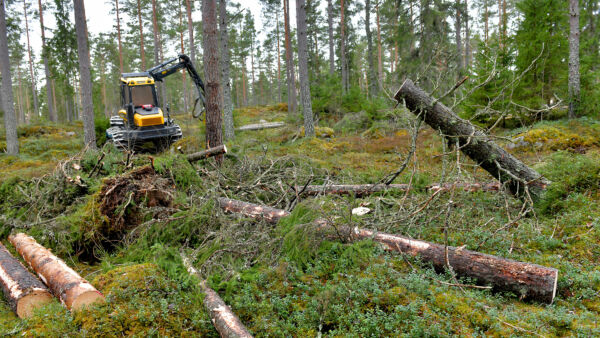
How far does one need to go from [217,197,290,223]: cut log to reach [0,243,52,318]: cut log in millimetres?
2589

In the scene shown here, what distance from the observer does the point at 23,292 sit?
3.36 meters

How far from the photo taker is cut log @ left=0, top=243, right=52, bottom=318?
3291 mm

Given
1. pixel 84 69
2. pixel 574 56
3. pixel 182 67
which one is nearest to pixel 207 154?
pixel 182 67

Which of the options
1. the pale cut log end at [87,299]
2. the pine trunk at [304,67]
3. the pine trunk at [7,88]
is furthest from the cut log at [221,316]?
the pine trunk at [7,88]

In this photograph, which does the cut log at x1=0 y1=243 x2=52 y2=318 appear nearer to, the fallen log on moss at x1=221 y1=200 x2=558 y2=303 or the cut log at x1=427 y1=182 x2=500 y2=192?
the fallen log on moss at x1=221 y1=200 x2=558 y2=303

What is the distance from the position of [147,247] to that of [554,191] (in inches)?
241

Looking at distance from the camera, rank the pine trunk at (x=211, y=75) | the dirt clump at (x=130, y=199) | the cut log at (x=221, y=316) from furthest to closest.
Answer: the pine trunk at (x=211, y=75), the dirt clump at (x=130, y=199), the cut log at (x=221, y=316)

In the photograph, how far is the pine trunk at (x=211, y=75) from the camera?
7965 mm

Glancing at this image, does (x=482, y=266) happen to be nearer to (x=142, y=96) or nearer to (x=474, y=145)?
(x=474, y=145)

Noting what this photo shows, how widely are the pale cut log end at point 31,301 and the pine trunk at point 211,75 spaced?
501 centimetres

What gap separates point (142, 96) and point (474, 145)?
33.5 ft

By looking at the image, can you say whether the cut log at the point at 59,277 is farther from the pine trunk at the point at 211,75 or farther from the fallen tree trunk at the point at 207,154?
the pine trunk at the point at 211,75

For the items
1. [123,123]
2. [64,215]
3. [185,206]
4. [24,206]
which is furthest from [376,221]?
[123,123]

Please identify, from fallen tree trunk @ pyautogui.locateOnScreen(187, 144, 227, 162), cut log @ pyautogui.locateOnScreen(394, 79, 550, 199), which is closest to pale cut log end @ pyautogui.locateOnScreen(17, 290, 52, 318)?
fallen tree trunk @ pyautogui.locateOnScreen(187, 144, 227, 162)
